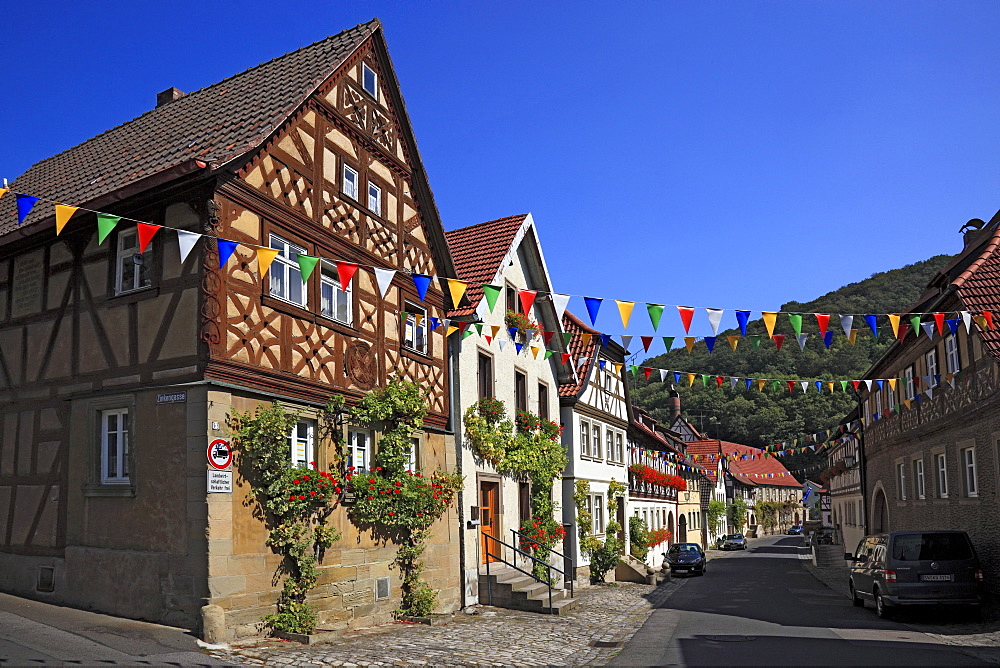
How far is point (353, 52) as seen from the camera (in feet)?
54.3

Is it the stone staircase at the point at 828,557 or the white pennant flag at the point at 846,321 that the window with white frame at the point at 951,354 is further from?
the stone staircase at the point at 828,557

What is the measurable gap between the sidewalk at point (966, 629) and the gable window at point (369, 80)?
14565 millimetres

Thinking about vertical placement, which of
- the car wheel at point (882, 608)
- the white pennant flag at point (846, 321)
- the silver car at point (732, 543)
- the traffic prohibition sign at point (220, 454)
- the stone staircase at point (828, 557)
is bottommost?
the silver car at point (732, 543)

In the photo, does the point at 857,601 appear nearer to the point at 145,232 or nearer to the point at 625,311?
the point at 625,311

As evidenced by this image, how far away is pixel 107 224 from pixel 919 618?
1741 centimetres

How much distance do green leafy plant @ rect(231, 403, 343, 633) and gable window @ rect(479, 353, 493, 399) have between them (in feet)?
29.1

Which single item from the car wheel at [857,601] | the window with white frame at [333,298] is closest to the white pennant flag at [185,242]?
the window with white frame at [333,298]

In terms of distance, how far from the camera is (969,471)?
74.2 ft

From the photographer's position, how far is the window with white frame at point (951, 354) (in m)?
23.0

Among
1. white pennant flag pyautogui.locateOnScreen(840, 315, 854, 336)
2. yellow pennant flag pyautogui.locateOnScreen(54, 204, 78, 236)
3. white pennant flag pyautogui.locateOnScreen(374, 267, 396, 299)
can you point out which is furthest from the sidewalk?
yellow pennant flag pyautogui.locateOnScreen(54, 204, 78, 236)

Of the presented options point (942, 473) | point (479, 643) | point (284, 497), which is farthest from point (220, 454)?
point (942, 473)

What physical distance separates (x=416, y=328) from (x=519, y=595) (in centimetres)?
672

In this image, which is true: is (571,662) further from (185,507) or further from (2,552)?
(2,552)

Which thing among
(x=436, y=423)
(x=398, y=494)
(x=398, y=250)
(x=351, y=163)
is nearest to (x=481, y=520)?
(x=436, y=423)
